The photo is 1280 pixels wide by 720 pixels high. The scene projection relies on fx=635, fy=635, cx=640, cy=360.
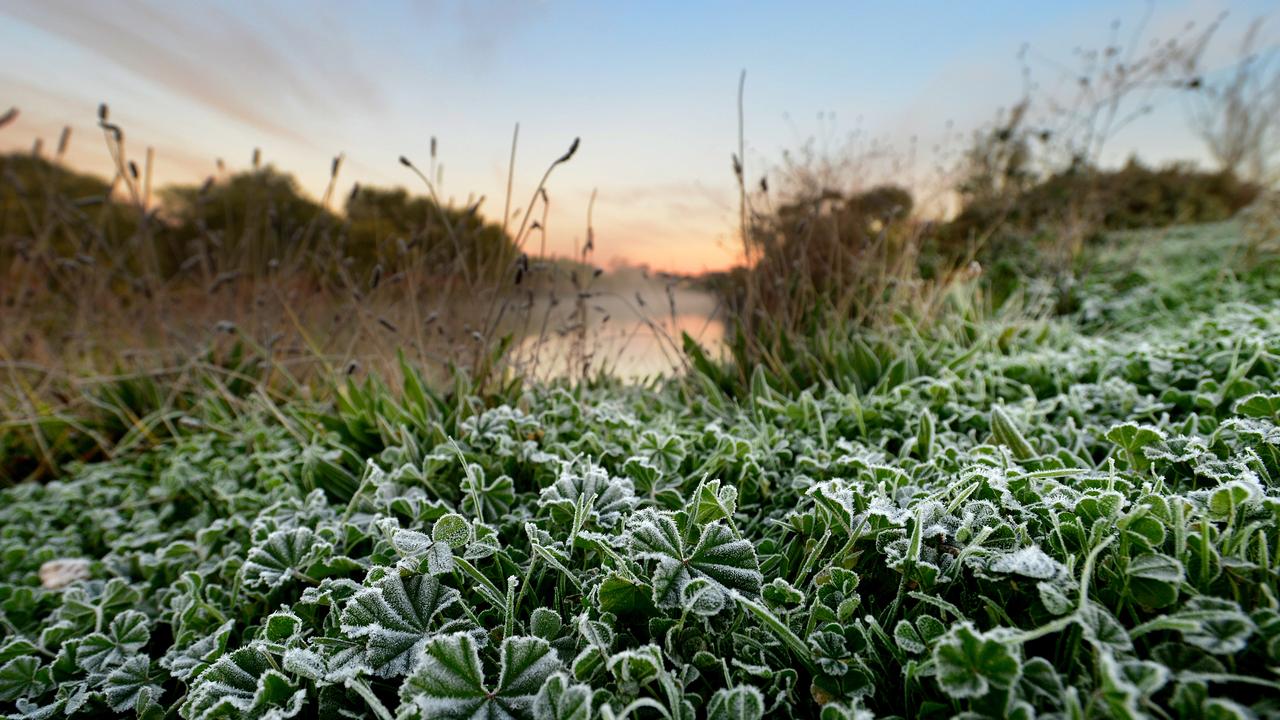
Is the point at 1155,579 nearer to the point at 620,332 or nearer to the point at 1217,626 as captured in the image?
the point at 1217,626

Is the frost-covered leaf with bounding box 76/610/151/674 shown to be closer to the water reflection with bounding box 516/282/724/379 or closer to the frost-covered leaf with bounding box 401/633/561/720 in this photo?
the frost-covered leaf with bounding box 401/633/561/720

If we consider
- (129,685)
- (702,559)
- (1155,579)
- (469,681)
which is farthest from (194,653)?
(1155,579)

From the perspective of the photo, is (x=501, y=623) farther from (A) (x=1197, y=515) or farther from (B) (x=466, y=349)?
(B) (x=466, y=349)

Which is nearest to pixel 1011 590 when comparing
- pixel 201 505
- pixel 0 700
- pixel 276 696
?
pixel 276 696

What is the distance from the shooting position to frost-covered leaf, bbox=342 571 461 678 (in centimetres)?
95

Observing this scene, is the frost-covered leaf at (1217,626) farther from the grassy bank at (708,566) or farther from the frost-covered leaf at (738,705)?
the frost-covered leaf at (738,705)

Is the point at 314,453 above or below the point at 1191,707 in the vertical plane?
below

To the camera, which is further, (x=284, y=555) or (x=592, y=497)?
(x=284, y=555)

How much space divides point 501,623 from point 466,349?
5.69 ft

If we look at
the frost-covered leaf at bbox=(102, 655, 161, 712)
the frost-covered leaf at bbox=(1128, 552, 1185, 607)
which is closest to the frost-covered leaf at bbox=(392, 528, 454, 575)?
the frost-covered leaf at bbox=(102, 655, 161, 712)

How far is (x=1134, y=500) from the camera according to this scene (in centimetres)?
114

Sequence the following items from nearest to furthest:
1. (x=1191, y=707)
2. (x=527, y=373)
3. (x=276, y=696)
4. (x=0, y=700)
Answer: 1. (x=1191, y=707)
2. (x=276, y=696)
3. (x=0, y=700)
4. (x=527, y=373)

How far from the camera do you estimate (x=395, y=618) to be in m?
0.99

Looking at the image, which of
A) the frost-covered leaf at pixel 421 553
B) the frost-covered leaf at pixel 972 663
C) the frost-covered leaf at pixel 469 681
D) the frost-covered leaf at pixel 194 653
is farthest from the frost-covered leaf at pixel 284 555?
the frost-covered leaf at pixel 972 663
